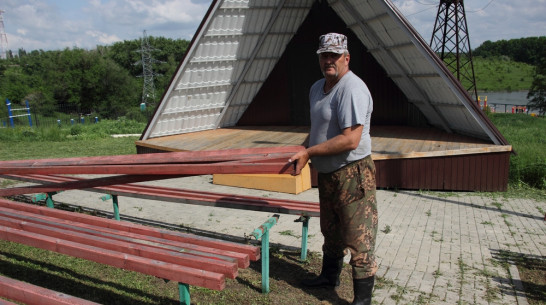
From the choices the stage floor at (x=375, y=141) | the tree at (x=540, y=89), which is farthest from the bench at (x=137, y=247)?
the tree at (x=540, y=89)

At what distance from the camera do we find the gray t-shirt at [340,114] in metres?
3.04

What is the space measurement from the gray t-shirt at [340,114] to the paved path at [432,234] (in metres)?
1.45

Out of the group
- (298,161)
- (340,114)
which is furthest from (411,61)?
(298,161)

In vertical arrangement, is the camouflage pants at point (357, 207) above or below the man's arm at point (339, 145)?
below

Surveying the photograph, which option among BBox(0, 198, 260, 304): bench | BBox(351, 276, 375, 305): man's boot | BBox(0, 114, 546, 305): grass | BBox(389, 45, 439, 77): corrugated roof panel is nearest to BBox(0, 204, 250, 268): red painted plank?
BBox(0, 198, 260, 304): bench

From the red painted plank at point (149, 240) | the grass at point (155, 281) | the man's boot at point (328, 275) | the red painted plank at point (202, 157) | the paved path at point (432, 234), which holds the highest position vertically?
the red painted plank at point (202, 157)

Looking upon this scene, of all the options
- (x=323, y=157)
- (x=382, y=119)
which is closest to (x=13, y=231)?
(x=323, y=157)

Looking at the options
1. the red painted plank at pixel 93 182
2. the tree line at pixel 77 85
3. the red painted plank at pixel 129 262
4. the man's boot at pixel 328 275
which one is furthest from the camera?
the tree line at pixel 77 85

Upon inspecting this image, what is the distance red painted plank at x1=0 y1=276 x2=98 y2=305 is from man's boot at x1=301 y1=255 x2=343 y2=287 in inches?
82.2

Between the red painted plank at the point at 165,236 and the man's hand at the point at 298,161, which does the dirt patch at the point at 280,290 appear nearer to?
the red painted plank at the point at 165,236

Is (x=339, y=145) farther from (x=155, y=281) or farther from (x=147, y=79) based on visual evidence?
(x=147, y=79)

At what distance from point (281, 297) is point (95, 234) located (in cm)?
169

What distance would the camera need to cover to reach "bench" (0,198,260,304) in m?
2.76

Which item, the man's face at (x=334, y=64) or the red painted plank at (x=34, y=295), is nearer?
the red painted plank at (x=34, y=295)
